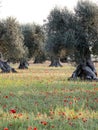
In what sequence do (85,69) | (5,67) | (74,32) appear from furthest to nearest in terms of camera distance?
(5,67) < (85,69) < (74,32)

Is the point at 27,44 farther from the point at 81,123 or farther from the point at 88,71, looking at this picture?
the point at 81,123

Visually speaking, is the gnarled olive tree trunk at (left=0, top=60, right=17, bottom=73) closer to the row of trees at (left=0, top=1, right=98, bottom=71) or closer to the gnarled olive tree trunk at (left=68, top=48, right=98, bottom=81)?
the row of trees at (left=0, top=1, right=98, bottom=71)

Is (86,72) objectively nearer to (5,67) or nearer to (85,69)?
(85,69)

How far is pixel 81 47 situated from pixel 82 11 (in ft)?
10.1

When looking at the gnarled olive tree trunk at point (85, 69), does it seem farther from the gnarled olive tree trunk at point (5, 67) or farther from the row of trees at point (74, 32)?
the gnarled olive tree trunk at point (5, 67)

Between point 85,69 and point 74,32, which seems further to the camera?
point 85,69

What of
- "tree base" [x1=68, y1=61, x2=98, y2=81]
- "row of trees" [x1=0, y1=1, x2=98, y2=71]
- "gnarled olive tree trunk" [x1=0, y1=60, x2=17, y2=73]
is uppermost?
"row of trees" [x1=0, y1=1, x2=98, y2=71]

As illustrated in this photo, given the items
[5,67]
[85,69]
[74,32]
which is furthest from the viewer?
[5,67]

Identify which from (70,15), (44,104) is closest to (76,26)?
(70,15)

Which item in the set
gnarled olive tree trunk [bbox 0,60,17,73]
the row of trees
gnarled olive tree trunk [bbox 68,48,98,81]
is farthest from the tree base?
gnarled olive tree trunk [bbox 0,60,17,73]

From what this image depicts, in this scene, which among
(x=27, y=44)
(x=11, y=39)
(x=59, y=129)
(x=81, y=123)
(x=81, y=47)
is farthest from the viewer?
(x=27, y=44)

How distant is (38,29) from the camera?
66188mm

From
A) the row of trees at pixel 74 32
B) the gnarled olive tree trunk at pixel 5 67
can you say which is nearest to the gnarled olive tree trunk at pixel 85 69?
the row of trees at pixel 74 32

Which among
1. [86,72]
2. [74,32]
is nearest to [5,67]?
[86,72]
